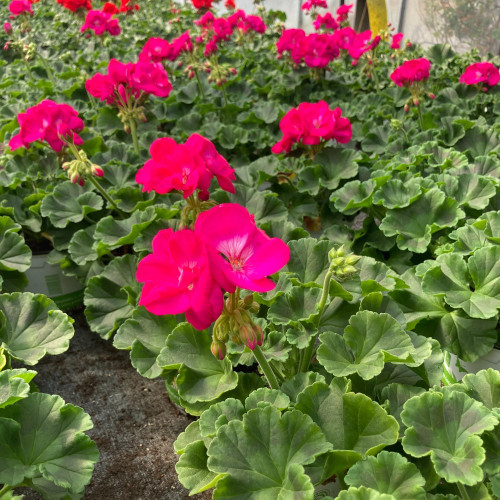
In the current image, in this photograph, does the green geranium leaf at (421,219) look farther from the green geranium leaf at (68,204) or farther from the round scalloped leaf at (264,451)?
the green geranium leaf at (68,204)

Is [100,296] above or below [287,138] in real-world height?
below

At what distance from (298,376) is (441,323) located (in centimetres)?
45

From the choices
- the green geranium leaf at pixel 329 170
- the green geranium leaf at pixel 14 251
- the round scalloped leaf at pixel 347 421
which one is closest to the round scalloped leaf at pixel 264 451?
the round scalloped leaf at pixel 347 421

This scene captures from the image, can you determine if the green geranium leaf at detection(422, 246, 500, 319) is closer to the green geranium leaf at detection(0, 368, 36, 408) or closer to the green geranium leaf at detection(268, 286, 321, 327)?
the green geranium leaf at detection(268, 286, 321, 327)

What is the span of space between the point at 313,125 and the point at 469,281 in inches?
35.7

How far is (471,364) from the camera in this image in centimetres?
152

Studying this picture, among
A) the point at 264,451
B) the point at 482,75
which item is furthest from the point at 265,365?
the point at 482,75

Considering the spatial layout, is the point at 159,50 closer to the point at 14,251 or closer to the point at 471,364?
the point at 14,251

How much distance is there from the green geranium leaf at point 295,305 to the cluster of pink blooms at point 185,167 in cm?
35

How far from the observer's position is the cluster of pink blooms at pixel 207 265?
3.14 ft

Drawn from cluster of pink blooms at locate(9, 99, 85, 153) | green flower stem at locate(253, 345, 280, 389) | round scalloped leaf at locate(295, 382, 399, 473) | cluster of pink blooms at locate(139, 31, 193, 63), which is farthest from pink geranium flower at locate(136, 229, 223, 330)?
cluster of pink blooms at locate(139, 31, 193, 63)

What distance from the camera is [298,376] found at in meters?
1.29

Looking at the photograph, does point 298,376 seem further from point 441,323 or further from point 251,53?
point 251,53

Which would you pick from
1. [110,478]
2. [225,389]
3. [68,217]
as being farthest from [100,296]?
[225,389]
